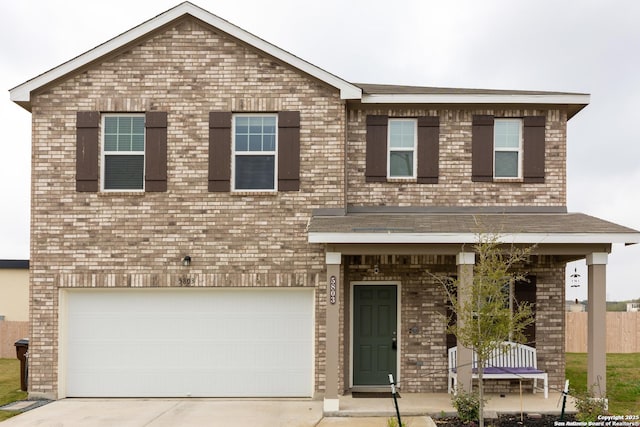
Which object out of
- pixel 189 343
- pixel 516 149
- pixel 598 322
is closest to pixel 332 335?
pixel 189 343

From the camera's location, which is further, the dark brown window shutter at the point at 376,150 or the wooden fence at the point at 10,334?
the wooden fence at the point at 10,334

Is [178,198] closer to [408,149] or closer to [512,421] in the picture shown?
[408,149]

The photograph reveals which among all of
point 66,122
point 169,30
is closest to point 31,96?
point 66,122

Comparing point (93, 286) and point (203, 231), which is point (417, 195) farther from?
point (93, 286)

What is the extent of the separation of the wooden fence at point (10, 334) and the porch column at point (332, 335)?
11.7 meters

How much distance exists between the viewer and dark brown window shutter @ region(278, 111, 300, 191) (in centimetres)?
1231

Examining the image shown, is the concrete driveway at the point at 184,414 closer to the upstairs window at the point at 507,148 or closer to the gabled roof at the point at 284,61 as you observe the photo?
the upstairs window at the point at 507,148

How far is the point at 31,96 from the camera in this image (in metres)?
12.5

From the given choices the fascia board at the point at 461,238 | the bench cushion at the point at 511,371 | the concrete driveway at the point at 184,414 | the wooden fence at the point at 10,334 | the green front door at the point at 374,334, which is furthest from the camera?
the wooden fence at the point at 10,334

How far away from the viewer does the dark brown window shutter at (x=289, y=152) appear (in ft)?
40.4

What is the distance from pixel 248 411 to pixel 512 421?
172 inches

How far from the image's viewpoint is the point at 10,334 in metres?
18.8

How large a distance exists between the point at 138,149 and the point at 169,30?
7.87ft

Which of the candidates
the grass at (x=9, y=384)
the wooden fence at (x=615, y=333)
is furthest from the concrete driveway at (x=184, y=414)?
the wooden fence at (x=615, y=333)
